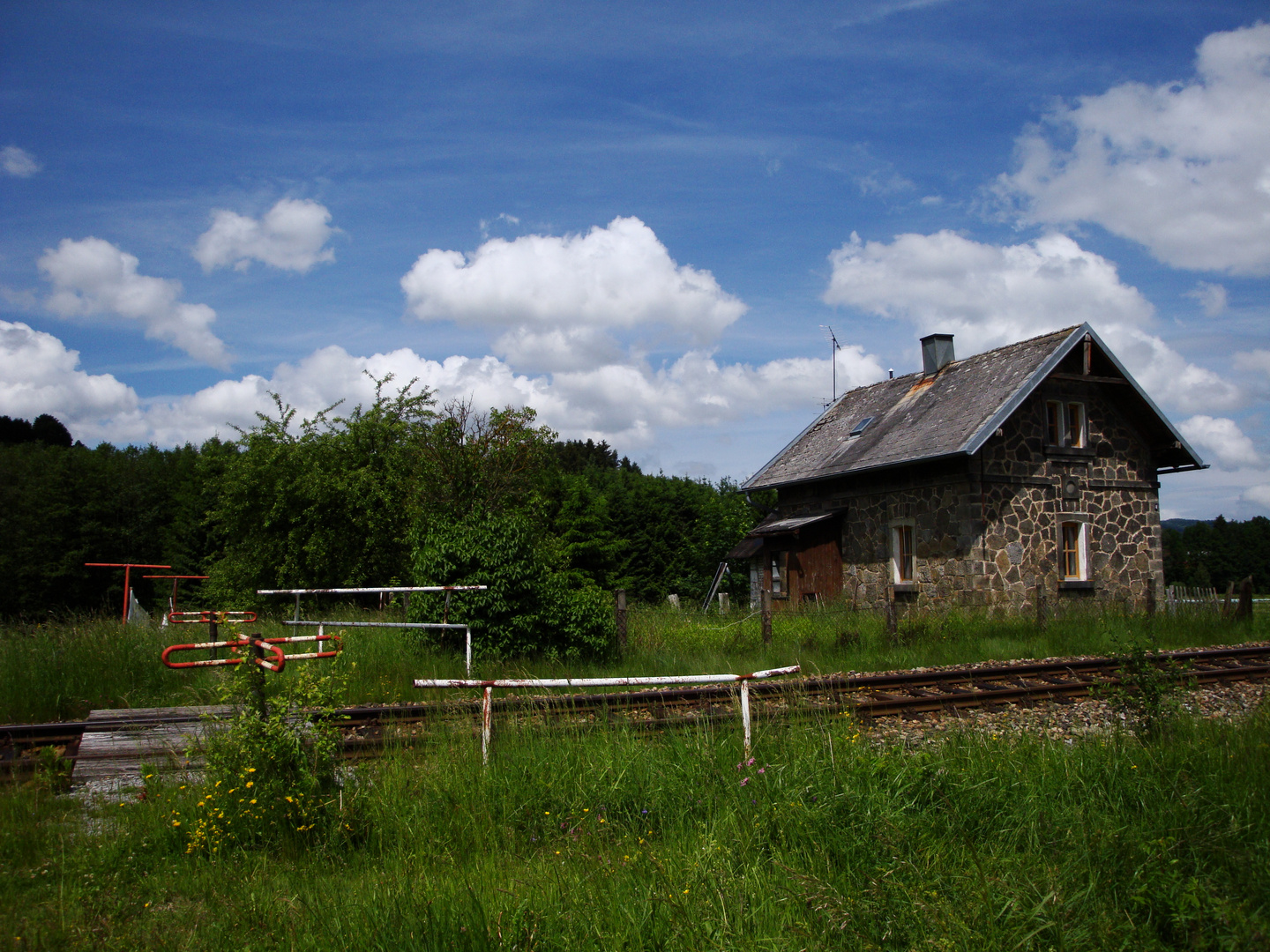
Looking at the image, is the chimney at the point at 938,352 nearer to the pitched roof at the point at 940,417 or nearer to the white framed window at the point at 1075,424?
the pitched roof at the point at 940,417

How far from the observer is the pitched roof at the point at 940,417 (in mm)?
19547

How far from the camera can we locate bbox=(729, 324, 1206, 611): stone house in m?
19.5

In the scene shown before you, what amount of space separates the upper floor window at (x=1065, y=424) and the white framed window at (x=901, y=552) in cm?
410

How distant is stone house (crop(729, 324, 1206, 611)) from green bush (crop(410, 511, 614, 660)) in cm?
1087

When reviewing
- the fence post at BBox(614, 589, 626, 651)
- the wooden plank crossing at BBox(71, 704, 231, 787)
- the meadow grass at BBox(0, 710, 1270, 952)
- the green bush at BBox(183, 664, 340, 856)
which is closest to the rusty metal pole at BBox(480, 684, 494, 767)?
the meadow grass at BBox(0, 710, 1270, 952)

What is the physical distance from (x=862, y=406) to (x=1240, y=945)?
2407 cm

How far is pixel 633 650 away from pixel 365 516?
14289mm

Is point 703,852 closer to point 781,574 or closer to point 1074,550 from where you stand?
point 1074,550

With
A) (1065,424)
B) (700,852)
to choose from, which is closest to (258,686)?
(700,852)

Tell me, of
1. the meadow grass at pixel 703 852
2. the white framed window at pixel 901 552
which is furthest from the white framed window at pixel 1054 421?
the meadow grass at pixel 703 852

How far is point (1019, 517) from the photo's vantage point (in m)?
20.0

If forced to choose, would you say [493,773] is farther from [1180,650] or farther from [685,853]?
[1180,650]

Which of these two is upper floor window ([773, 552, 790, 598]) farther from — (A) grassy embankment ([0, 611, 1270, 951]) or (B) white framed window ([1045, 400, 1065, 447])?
(A) grassy embankment ([0, 611, 1270, 951])

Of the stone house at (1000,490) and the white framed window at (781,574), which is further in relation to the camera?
the white framed window at (781,574)
